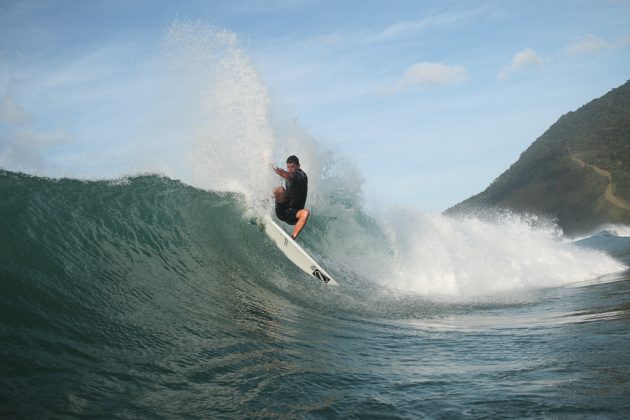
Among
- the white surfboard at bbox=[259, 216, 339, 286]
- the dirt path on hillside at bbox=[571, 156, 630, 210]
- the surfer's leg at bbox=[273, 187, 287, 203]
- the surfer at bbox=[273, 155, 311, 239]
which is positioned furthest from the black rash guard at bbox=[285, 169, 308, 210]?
the dirt path on hillside at bbox=[571, 156, 630, 210]

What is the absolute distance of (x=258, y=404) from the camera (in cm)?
315

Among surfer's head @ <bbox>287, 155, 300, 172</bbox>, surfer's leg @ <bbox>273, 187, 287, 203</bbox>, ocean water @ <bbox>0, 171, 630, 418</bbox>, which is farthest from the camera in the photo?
surfer's leg @ <bbox>273, 187, 287, 203</bbox>

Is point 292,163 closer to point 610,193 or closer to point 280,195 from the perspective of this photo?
point 280,195

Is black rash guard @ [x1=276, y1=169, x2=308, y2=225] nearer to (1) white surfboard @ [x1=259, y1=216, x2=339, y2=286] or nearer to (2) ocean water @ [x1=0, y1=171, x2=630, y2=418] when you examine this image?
(1) white surfboard @ [x1=259, y1=216, x2=339, y2=286]

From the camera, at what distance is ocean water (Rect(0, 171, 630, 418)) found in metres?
3.13

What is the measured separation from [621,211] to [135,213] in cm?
6121

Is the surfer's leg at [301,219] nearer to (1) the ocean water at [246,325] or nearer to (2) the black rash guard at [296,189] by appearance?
(2) the black rash guard at [296,189]

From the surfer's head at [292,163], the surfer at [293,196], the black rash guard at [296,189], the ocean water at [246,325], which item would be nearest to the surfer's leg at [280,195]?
the surfer at [293,196]

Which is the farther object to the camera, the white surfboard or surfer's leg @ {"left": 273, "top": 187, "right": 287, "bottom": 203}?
surfer's leg @ {"left": 273, "top": 187, "right": 287, "bottom": 203}

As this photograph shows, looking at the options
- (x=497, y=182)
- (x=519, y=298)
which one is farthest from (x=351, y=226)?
(x=497, y=182)

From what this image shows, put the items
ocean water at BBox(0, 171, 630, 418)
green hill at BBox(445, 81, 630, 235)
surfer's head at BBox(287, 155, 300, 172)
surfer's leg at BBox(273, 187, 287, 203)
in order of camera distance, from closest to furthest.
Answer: ocean water at BBox(0, 171, 630, 418)
surfer's head at BBox(287, 155, 300, 172)
surfer's leg at BBox(273, 187, 287, 203)
green hill at BBox(445, 81, 630, 235)

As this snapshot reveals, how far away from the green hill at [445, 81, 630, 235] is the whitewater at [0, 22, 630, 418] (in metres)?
53.8

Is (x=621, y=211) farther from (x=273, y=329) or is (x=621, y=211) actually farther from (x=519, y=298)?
(x=273, y=329)

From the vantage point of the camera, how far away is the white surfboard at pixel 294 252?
8727 millimetres
